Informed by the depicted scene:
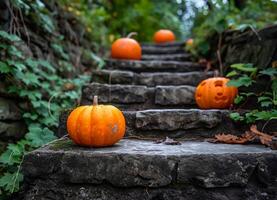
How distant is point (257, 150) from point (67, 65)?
2.82 m

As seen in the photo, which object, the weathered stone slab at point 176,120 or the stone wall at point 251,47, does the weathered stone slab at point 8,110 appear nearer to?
the weathered stone slab at point 176,120

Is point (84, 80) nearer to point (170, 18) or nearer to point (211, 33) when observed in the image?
point (211, 33)

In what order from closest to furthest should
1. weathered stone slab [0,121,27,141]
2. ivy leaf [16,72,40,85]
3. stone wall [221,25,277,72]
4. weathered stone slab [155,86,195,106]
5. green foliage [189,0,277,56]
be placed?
stone wall [221,25,277,72], weathered stone slab [0,121,27,141], ivy leaf [16,72,40,85], weathered stone slab [155,86,195,106], green foliage [189,0,277,56]

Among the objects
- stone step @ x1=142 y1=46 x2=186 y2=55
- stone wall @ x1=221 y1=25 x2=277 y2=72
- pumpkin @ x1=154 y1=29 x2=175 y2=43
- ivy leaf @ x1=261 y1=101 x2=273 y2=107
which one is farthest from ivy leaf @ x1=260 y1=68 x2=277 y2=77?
pumpkin @ x1=154 y1=29 x2=175 y2=43

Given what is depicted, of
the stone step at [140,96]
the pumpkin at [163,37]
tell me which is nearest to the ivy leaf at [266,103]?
the stone step at [140,96]

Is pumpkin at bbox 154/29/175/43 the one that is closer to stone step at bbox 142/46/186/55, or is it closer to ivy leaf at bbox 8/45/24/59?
stone step at bbox 142/46/186/55

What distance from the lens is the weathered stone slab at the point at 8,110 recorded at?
275cm

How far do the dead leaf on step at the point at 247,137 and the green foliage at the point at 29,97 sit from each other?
4.41 ft

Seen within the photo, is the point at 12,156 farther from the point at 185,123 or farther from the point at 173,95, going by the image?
the point at 173,95

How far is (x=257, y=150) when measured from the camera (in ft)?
6.30

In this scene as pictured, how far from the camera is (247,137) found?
2213 mm

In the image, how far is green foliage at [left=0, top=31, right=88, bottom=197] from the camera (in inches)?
91.7

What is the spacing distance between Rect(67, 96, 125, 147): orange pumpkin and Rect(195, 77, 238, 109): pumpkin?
1.03 meters

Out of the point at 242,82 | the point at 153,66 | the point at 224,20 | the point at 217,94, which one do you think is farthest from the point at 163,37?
the point at 242,82
